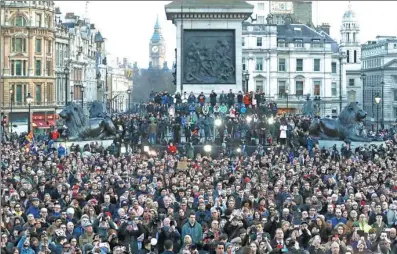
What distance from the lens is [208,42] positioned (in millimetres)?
46656

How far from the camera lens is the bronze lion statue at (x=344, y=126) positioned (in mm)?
41250

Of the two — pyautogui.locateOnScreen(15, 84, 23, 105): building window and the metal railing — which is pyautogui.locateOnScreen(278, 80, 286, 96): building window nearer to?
the metal railing

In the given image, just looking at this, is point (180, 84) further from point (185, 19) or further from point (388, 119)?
point (388, 119)

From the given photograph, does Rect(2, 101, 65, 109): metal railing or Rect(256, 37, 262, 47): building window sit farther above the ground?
Rect(256, 37, 262, 47): building window

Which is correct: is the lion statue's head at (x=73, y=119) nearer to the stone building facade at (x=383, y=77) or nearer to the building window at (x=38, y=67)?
the building window at (x=38, y=67)

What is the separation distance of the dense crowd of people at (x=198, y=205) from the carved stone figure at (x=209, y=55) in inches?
515

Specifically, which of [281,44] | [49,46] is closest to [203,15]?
[49,46]

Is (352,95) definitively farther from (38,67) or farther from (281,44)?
(38,67)

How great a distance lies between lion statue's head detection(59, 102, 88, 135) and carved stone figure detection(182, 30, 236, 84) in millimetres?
7624

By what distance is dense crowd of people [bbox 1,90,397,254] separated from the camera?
15031 mm

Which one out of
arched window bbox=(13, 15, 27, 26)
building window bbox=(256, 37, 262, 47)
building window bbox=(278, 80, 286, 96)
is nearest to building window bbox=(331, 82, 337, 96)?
building window bbox=(278, 80, 286, 96)

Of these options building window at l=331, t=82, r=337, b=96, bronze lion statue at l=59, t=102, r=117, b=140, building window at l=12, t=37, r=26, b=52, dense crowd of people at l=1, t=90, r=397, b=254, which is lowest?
dense crowd of people at l=1, t=90, r=397, b=254

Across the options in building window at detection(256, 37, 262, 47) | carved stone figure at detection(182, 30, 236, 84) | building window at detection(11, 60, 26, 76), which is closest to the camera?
carved stone figure at detection(182, 30, 236, 84)

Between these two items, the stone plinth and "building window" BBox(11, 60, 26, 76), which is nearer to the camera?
the stone plinth
